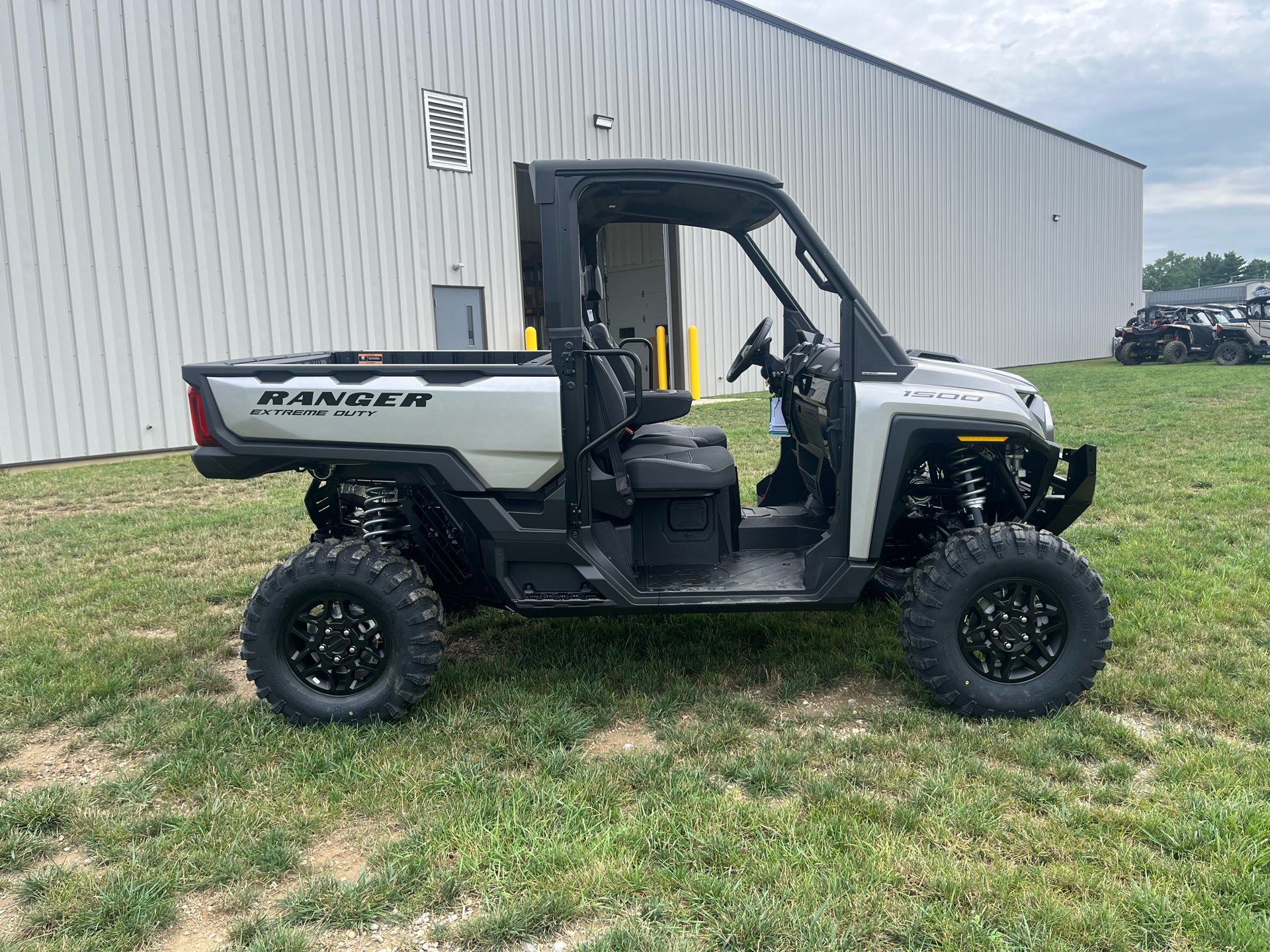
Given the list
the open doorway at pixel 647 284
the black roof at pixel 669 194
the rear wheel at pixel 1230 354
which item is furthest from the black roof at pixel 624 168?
the rear wheel at pixel 1230 354

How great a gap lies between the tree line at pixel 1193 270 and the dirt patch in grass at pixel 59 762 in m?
123

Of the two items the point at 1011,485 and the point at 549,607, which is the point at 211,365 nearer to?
the point at 549,607

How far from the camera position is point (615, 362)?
3750mm

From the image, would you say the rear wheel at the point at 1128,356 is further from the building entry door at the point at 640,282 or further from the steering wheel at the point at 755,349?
the steering wheel at the point at 755,349

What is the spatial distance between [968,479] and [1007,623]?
23.8 inches

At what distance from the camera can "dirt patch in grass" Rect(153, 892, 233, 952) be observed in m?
2.01

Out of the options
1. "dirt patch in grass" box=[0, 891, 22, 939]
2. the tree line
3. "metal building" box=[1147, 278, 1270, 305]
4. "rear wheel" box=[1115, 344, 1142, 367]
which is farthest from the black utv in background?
the tree line

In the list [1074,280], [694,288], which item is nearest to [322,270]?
[694,288]

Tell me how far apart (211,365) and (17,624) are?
2240mm

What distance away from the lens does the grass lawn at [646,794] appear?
2043 mm

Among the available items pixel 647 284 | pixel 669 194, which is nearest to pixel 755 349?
pixel 669 194

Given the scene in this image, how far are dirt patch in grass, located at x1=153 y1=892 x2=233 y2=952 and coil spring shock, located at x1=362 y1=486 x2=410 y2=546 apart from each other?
1481 mm

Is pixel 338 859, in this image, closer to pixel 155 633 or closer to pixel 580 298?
pixel 580 298

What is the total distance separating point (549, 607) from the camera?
125 inches
